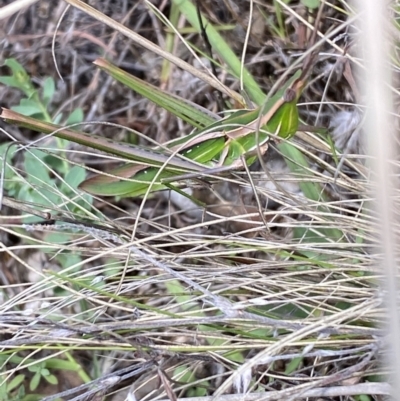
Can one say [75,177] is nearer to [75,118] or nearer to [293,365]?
[75,118]

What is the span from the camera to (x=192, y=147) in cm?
79

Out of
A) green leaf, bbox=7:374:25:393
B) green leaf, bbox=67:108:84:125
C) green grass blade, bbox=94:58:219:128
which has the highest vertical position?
green grass blade, bbox=94:58:219:128

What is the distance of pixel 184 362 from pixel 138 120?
2.15ft

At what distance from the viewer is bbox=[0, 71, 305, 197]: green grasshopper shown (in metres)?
0.74

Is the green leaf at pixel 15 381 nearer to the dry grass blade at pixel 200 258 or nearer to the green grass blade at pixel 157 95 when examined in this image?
the dry grass blade at pixel 200 258

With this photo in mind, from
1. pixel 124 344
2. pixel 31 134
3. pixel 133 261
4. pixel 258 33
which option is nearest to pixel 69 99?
pixel 31 134

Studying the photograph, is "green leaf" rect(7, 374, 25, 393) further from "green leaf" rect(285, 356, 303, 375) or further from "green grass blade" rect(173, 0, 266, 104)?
"green grass blade" rect(173, 0, 266, 104)

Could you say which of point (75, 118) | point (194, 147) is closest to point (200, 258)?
point (194, 147)

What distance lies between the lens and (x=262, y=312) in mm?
751

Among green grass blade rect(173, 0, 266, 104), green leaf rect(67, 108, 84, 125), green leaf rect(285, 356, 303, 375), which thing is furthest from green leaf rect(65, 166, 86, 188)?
green leaf rect(285, 356, 303, 375)

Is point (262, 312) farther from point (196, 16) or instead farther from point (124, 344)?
point (196, 16)

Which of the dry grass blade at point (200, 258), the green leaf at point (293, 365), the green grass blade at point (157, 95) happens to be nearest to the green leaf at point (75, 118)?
the dry grass blade at point (200, 258)

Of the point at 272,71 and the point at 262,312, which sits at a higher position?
the point at 272,71

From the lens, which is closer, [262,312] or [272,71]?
[262,312]
